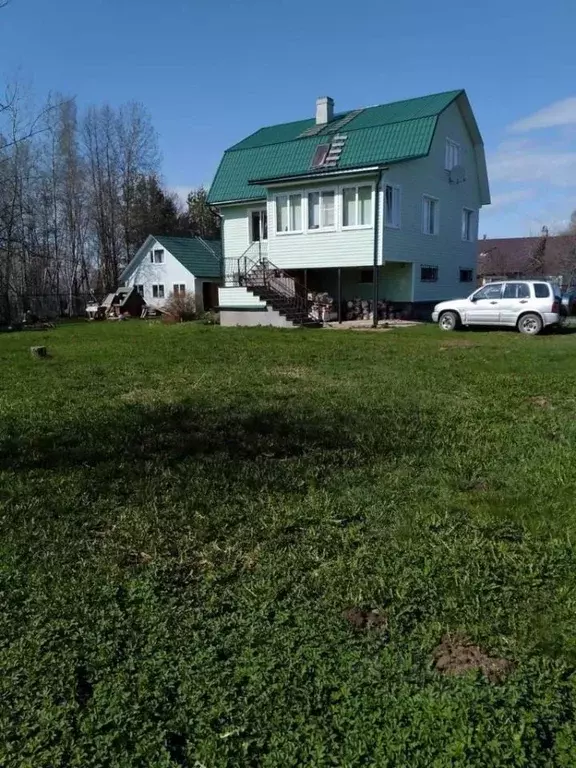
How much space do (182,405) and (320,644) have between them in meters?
4.69

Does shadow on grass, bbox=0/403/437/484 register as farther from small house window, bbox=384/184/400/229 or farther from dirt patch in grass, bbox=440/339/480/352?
small house window, bbox=384/184/400/229

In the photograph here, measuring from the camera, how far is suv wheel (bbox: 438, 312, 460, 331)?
17062mm

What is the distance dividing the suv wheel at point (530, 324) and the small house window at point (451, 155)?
10674 mm

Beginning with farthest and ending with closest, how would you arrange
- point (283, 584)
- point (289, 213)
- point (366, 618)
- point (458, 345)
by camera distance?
1. point (289, 213)
2. point (458, 345)
3. point (283, 584)
4. point (366, 618)

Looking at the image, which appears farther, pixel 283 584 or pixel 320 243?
pixel 320 243

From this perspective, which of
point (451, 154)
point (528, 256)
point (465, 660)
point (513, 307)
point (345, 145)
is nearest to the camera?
point (465, 660)

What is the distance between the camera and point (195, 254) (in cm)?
3394

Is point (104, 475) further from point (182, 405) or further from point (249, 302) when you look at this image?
point (249, 302)

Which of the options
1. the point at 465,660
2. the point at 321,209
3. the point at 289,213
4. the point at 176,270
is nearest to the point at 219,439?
the point at 465,660

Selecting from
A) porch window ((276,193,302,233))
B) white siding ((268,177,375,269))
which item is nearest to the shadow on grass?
white siding ((268,177,375,269))

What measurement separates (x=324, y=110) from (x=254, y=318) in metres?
10.6

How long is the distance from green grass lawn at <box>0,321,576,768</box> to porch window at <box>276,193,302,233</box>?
1615 cm

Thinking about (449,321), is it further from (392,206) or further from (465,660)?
(465,660)

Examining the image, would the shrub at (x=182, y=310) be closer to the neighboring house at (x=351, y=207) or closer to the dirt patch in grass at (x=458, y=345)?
the neighboring house at (x=351, y=207)
